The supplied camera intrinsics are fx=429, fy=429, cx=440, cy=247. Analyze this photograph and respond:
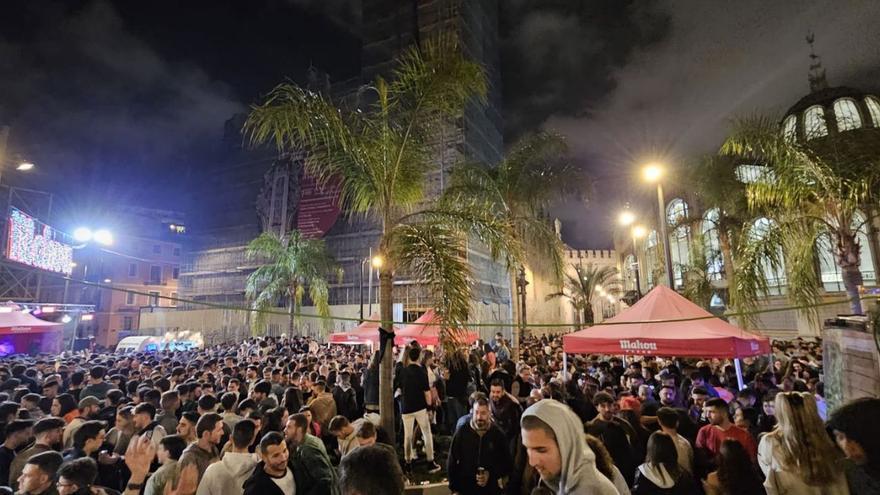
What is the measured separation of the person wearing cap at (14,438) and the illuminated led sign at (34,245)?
1967 centimetres

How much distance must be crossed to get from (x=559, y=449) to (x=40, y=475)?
3.74 meters

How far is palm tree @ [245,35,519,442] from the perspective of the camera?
658cm

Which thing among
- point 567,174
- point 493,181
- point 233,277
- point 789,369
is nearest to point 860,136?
point 789,369

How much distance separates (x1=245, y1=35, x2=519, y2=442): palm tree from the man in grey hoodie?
3888 mm

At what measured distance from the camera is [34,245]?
2052cm

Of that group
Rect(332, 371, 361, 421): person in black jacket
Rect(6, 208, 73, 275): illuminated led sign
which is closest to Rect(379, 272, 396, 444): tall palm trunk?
Rect(332, 371, 361, 421): person in black jacket

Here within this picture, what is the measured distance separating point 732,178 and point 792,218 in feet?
27.4

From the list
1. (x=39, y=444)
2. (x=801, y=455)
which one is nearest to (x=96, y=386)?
(x=39, y=444)

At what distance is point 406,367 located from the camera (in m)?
7.61

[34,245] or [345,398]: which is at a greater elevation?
[34,245]

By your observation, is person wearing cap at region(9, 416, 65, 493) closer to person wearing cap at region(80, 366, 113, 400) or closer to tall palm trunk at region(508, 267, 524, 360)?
person wearing cap at region(80, 366, 113, 400)

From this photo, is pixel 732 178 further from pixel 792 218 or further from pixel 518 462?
pixel 518 462

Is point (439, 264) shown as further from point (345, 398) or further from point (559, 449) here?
point (559, 449)

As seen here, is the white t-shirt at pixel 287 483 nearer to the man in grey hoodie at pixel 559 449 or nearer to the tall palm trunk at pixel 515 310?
the man in grey hoodie at pixel 559 449
